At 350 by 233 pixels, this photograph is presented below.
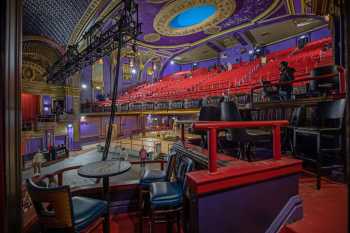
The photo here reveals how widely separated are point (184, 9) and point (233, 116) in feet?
25.4

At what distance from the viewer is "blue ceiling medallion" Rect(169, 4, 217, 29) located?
8.22m

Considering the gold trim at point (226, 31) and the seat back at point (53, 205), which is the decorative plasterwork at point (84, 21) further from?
the seat back at point (53, 205)

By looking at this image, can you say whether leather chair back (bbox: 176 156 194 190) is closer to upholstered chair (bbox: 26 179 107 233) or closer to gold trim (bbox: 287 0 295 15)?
upholstered chair (bbox: 26 179 107 233)

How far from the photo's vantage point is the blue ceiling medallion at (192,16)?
8219mm

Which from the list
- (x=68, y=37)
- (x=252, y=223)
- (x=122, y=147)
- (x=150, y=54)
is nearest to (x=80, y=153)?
(x=122, y=147)

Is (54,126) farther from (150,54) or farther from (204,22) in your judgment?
(204,22)

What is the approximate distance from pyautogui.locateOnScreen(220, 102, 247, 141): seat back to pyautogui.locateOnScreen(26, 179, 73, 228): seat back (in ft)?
6.21

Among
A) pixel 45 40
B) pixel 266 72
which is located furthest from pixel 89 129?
pixel 266 72

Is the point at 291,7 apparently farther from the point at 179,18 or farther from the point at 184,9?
the point at 179,18

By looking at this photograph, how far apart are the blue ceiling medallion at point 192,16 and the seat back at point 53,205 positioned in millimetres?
8808

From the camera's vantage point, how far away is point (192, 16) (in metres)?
9.01

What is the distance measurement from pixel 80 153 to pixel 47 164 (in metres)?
2.12

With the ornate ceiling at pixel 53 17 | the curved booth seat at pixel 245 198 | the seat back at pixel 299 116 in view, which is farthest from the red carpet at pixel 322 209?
the ornate ceiling at pixel 53 17

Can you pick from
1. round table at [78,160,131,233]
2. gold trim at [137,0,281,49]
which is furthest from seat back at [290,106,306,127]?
gold trim at [137,0,281,49]
